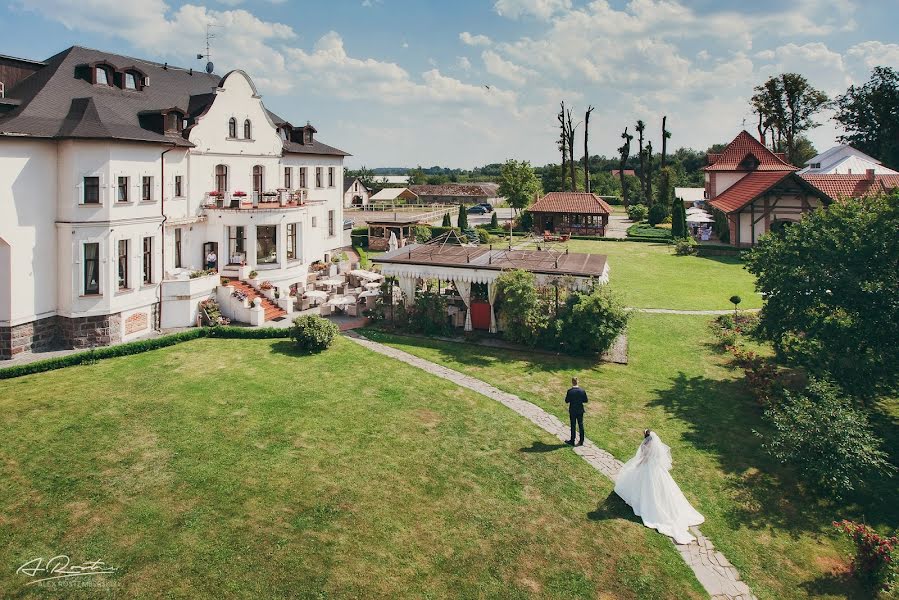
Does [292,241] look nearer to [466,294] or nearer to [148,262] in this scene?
[148,262]

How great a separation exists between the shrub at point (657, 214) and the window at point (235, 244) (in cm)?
4879

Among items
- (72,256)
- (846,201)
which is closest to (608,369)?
(846,201)

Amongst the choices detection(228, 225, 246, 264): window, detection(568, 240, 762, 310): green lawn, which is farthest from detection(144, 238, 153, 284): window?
detection(568, 240, 762, 310): green lawn

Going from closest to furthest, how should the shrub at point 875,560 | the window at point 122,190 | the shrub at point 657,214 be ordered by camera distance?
the shrub at point 875,560 < the window at point 122,190 < the shrub at point 657,214

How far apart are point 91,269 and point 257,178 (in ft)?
38.7

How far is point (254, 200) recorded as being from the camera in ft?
101

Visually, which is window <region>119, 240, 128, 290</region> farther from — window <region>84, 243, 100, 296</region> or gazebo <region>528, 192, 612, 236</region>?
gazebo <region>528, 192, 612, 236</region>

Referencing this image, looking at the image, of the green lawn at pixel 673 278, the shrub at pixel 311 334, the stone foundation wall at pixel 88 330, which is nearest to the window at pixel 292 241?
the shrub at pixel 311 334

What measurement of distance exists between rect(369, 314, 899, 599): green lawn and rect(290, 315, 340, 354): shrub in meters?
3.14

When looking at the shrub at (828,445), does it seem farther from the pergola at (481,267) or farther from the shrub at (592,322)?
the pergola at (481,267)

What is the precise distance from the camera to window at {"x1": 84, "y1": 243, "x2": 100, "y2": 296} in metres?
21.1

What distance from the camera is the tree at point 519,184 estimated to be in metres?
65.9

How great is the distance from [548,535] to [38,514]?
9.81 m

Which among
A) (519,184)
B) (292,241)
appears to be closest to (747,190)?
(519,184)
